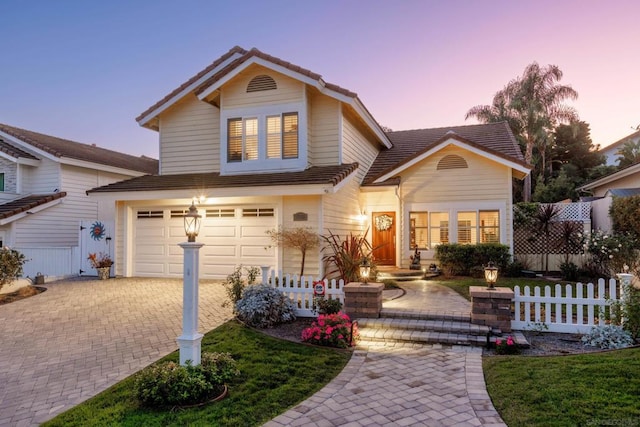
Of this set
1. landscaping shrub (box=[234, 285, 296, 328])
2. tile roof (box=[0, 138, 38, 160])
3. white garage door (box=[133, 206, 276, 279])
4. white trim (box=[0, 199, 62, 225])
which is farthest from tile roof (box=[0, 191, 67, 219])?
landscaping shrub (box=[234, 285, 296, 328])

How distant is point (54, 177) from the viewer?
1589 cm

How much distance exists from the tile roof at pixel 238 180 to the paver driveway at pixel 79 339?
3.05 metres

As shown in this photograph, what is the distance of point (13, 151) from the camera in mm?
15641

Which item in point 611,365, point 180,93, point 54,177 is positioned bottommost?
point 611,365

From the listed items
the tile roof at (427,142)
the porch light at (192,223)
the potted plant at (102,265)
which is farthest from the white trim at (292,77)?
the porch light at (192,223)

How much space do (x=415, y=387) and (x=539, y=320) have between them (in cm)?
336

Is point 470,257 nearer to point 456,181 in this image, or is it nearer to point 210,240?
point 456,181

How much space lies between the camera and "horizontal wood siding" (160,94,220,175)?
515 inches

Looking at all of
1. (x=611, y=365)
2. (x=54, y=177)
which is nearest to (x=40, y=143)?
(x=54, y=177)

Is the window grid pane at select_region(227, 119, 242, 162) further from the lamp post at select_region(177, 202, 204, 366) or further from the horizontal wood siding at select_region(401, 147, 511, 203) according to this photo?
the lamp post at select_region(177, 202, 204, 366)

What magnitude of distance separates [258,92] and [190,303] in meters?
8.99

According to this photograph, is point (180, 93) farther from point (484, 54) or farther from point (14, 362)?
point (484, 54)

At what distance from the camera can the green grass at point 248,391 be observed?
3588 mm

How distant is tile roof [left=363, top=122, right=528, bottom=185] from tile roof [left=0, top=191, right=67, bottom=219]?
12.9 metres
